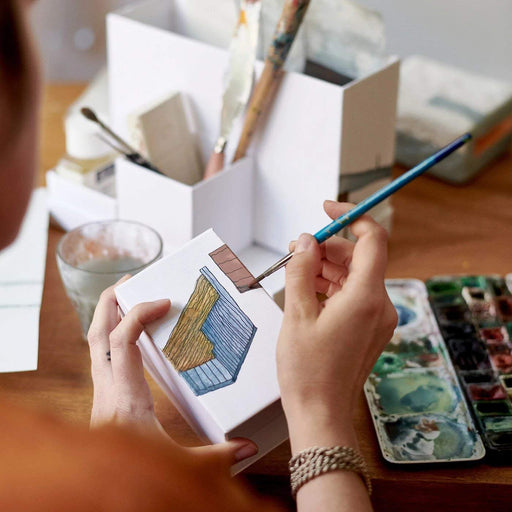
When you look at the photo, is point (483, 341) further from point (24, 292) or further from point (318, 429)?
point (24, 292)

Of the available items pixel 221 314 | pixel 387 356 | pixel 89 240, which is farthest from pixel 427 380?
pixel 89 240

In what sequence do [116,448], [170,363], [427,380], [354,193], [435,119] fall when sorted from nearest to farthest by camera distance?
[116,448] < [170,363] < [427,380] < [354,193] < [435,119]

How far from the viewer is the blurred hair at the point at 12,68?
35 cm

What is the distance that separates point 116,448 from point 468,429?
0.37m

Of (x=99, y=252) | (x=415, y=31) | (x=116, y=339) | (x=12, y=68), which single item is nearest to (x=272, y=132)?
(x=99, y=252)

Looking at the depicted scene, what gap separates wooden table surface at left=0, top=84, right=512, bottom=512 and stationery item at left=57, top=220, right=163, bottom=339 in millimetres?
59

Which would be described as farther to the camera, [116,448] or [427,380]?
[427,380]

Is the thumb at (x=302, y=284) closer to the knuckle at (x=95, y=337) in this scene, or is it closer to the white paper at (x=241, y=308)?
the white paper at (x=241, y=308)

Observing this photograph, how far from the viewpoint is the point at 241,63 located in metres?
0.82

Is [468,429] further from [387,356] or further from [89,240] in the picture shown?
[89,240]

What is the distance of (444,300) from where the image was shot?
81 cm

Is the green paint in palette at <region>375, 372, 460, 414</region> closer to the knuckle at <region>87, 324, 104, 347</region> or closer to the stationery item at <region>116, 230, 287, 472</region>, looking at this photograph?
the stationery item at <region>116, 230, 287, 472</region>

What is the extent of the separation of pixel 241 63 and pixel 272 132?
81mm

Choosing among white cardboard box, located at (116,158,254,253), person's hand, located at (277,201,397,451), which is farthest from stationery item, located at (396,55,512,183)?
person's hand, located at (277,201,397,451)
